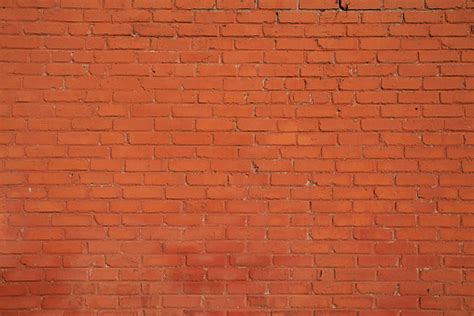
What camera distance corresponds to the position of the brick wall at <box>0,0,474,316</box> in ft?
9.48

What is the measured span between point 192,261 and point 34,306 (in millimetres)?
1014

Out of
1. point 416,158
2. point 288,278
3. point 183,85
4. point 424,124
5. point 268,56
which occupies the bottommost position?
point 288,278

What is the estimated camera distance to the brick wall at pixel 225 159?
2891 millimetres

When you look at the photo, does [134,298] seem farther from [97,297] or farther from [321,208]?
[321,208]

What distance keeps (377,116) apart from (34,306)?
2421 mm

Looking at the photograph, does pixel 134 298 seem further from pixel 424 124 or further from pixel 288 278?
pixel 424 124

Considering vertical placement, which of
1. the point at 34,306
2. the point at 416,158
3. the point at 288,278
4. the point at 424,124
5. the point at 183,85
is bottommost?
the point at 34,306

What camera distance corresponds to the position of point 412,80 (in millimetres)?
2895

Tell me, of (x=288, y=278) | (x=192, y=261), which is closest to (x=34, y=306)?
(x=192, y=261)

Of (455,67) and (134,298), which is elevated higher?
(455,67)

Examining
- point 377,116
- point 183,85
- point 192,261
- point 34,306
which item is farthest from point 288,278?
point 34,306

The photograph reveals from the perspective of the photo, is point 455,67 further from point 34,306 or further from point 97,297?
point 34,306

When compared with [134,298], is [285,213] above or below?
above

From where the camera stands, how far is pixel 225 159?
2.91 metres
